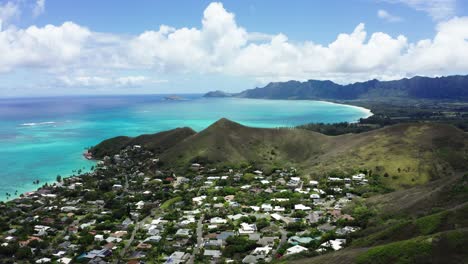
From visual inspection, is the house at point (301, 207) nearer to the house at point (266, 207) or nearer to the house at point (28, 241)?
the house at point (266, 207)

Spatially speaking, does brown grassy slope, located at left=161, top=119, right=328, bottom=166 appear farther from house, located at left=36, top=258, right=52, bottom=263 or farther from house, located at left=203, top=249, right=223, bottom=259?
house, located at left=36, top=258, right=52, bottom=263

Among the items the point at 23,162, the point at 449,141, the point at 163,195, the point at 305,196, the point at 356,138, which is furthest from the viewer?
the point at 23,162

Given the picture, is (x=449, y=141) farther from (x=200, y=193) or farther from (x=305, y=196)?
(x=200, y=193)

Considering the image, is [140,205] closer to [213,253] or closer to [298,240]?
[213,253]

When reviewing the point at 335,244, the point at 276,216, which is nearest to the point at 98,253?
the point at 276,216

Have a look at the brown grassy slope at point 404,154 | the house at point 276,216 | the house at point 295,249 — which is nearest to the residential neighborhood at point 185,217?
the house at point 295,249

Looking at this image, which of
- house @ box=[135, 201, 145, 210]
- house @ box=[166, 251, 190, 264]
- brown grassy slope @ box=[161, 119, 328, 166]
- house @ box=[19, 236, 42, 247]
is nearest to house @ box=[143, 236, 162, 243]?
house @ box=[166, 251, 190, 264]

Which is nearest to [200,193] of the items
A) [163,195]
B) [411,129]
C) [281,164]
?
[163,195]
